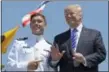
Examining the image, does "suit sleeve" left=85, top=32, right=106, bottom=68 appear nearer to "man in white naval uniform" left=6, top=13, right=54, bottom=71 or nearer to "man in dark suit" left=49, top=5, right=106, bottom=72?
"man in dark suit" left=49, top=5, right=106, bottom=72

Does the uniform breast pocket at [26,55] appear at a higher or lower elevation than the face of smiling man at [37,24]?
lower

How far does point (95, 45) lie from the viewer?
1885 mm

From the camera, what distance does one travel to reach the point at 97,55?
186cm

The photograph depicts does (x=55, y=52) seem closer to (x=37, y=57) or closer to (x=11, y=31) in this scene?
(x=37, y=57)

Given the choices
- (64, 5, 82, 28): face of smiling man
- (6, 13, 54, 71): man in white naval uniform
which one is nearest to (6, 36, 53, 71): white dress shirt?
(6, 13, 54, 71): man in white naval uniform

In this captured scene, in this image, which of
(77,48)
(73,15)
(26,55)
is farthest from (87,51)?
(26,55)

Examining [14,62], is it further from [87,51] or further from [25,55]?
[87,51]

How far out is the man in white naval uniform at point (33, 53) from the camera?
187 centimetres

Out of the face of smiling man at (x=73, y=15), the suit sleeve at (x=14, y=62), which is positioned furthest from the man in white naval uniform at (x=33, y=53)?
the face of smiling man at (x=73, y=15)

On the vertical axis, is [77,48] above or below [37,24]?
below

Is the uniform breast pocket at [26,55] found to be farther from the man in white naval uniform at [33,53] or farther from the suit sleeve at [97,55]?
the suit sleeve at [97,55]

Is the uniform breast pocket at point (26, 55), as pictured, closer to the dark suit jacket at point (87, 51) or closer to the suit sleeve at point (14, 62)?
the suit sleeve at point (14, 62)

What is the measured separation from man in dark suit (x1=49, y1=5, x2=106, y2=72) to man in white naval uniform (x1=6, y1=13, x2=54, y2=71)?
0.16 ft

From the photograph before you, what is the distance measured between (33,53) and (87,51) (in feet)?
0.90
